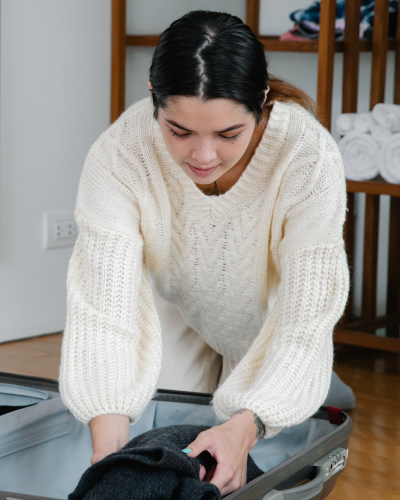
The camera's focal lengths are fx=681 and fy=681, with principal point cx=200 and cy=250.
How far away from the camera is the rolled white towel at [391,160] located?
1740 millimetres

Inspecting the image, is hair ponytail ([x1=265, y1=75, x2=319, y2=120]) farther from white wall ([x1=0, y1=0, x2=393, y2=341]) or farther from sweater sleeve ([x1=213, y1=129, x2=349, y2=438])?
white wall ([x1=0, y1=0, x2=393, y2=341])

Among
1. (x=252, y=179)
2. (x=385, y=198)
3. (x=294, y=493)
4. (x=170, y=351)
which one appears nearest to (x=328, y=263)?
(x=252, y=179)

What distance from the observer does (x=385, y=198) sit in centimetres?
231

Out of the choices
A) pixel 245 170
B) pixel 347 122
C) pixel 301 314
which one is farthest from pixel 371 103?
pixel 301 314

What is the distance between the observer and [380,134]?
1.78m

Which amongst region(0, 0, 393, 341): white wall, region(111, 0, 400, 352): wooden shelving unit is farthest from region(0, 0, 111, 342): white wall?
region(111, 0, 400, 352): wooden shelving unit

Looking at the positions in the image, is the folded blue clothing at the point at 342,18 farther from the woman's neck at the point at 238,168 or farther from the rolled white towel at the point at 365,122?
the woman's neck at the point at 238,168

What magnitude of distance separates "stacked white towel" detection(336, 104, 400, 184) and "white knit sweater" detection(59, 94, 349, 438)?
2.19ft

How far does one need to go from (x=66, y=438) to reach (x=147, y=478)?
505 mm

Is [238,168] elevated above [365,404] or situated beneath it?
elevated above

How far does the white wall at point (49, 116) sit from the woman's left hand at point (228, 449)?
142cm

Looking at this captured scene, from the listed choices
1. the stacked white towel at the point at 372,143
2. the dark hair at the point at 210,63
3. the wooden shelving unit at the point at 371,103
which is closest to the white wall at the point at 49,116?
the wooden shelving unit at the point at 371,103

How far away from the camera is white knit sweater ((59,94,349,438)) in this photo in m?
0.97

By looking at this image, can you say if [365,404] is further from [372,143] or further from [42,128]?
[42,128]
